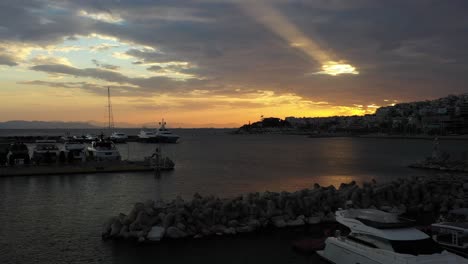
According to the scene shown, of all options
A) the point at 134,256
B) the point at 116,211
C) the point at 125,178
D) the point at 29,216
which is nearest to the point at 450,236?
the point at 134,256

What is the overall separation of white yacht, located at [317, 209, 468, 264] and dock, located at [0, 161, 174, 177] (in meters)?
33.4

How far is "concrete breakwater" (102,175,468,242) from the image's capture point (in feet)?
61.8

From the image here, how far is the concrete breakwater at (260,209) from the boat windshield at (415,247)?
7173 mm

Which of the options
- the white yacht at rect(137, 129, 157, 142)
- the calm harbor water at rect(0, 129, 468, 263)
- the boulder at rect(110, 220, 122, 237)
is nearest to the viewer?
the calm harbor water at rect(0, 129, 468, 263)

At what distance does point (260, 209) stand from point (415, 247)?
8.55m

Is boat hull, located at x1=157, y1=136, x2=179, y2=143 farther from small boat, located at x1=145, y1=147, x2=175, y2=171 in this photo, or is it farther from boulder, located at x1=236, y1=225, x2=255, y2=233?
boulder, located at x1=236, y1=225, x2=255, y2=233

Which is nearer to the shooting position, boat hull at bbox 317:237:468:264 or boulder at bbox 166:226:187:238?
boat hull at bbox 317:237:468:264

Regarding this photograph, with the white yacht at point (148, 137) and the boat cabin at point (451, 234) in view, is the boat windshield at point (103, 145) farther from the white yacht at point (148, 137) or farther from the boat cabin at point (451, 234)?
the white yacht at point (148, 137)

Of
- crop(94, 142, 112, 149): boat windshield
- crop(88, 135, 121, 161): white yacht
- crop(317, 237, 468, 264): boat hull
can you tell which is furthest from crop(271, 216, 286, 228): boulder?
crop(94, 142, 112, 149): boat windshield

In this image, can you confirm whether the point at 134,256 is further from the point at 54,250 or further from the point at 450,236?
the point at 450,236

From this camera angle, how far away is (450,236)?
16.0 metres

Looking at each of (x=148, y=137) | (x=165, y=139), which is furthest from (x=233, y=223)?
(x=148, y=137)

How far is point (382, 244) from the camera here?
13.6m

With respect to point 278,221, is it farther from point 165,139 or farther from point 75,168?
point 165,139
